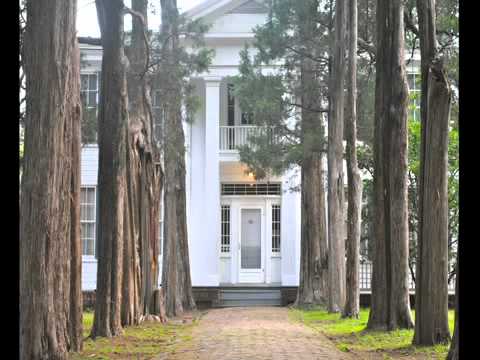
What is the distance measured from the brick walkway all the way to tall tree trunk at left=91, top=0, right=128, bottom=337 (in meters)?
1.59

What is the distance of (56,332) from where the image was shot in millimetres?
9617

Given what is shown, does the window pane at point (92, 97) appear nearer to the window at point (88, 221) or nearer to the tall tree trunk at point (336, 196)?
the window at point (88, 221)

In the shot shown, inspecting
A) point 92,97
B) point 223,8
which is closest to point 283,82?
point 223,8

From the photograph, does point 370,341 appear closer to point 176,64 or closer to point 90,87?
point 176,64

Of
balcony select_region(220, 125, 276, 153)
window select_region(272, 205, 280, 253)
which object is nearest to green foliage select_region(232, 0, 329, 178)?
balcony select_region(220, 125, 276, 153)

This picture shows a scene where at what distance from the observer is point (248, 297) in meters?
28.1

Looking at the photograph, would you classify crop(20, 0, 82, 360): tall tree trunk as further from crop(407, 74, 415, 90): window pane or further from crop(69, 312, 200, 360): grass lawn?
crop(407, 74, 415, 90): window pane

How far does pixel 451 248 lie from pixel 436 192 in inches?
576

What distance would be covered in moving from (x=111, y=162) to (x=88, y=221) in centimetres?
1605

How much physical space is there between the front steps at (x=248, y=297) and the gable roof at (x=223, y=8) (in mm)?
9313

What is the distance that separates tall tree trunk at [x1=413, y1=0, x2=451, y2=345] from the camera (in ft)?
37.7
